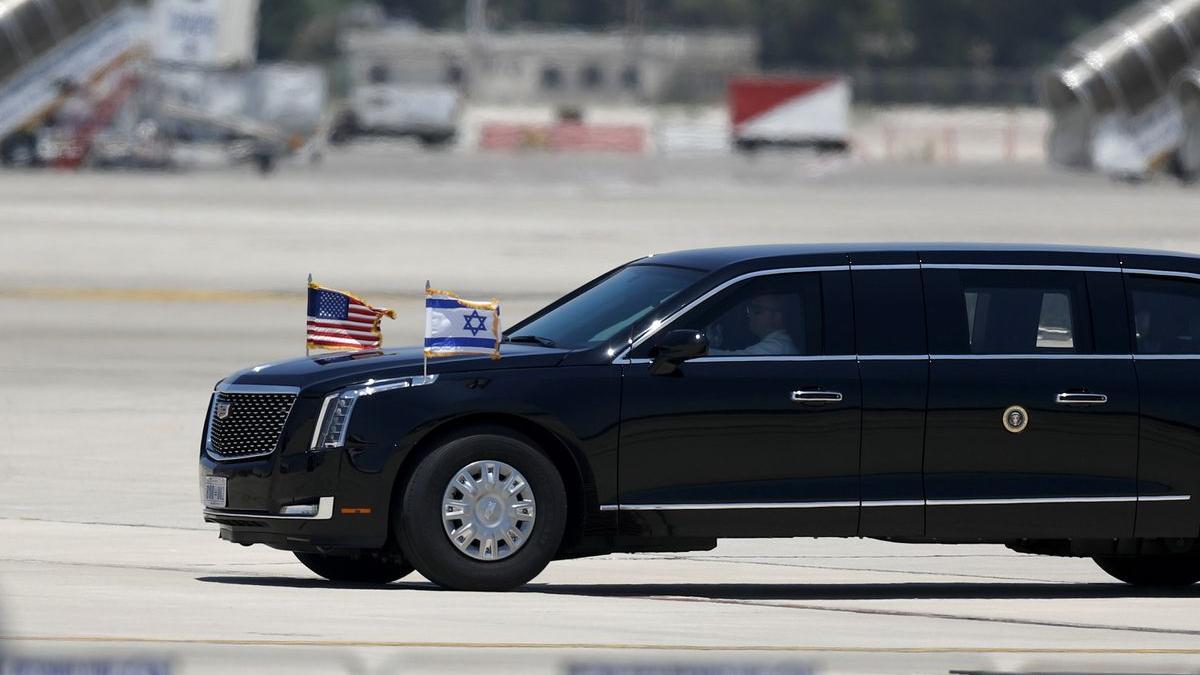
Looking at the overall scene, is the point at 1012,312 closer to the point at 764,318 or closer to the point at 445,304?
the point at 764,318

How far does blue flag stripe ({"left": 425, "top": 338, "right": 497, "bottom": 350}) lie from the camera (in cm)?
1105

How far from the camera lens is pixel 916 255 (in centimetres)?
1167

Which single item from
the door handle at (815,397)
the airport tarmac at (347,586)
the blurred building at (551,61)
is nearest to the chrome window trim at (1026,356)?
the door handle at (815,397)

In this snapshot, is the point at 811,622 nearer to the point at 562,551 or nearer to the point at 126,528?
the point at 562,551

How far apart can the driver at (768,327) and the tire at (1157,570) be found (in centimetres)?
233

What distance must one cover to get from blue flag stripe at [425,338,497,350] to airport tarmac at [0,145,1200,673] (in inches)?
45.4

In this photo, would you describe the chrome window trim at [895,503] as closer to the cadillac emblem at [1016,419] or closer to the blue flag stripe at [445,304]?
the cadillac emblem at [1016,419]

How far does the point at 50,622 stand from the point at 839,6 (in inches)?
6082

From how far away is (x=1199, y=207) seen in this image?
178 feet

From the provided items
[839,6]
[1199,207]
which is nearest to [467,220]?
[1199,207]

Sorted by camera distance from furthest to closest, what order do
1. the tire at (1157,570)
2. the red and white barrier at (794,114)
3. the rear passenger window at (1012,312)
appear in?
the red and white barrier at (794,114) < the tire at (1157,570) < the rear passenger window at (1012,312)

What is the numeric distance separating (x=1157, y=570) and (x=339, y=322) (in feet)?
14.5

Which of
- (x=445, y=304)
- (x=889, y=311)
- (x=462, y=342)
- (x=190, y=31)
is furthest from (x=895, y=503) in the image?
(x=190, y=31)

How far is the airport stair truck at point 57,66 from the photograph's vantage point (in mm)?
65750
